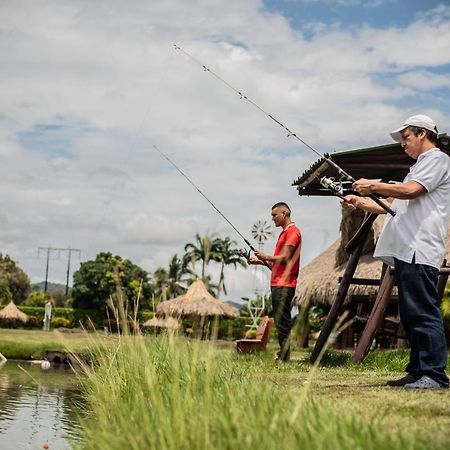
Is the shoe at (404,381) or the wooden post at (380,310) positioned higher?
the wooden post at (380,310)

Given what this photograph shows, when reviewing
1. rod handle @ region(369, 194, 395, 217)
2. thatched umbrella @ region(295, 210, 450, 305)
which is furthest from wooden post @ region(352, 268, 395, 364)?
thatched umbrella @ region(295, 210, 450, 305)

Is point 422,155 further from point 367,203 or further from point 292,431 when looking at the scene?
point 292,431

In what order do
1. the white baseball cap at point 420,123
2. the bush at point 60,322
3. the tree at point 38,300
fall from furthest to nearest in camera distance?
the tree at point 38,300, the bush at point 60,322, the white baseball cap at point 420,123

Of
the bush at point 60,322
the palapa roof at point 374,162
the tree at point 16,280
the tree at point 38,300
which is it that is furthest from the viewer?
the tree at point 16,280

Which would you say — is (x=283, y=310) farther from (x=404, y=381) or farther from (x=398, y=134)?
(x=398, y=134)

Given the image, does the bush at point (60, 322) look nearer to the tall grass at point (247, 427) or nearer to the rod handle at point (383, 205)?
the rod handle at point (383, 205)

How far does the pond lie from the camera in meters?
8.40

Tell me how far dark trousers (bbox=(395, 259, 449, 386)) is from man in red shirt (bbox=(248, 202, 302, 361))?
11.2ft

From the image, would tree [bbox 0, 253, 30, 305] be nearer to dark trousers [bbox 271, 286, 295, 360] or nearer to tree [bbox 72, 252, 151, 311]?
tree [bbox 72, 252, 151, 311]

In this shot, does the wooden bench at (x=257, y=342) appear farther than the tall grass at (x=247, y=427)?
Yes

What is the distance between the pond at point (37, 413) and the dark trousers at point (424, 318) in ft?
7.18

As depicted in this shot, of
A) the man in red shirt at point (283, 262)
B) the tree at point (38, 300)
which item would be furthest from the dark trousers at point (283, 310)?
the tree at point (38, 300)

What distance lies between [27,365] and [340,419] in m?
19.6

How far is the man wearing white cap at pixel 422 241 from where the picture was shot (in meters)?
5.21
